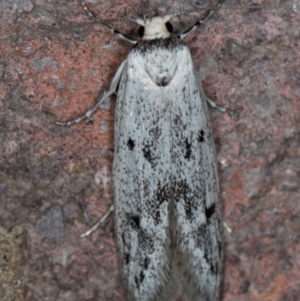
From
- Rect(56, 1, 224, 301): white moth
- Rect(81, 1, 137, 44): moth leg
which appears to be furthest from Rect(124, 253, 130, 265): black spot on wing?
Rect(81, 1, 137, 44): moth leg

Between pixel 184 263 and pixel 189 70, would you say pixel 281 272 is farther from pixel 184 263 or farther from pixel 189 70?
pixel 189 70

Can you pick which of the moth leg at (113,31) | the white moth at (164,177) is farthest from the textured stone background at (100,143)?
the white moth at (164,177)

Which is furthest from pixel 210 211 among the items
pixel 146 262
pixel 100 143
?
pixel 100 143

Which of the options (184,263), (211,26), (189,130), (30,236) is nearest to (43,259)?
(30,236)

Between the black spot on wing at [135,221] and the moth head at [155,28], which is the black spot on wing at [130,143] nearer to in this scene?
the black spot on wing at [135,221]

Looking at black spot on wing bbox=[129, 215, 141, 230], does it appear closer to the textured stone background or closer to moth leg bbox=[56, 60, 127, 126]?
the textured stone background

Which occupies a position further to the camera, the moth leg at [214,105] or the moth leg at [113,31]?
the moth leg at [214,105]

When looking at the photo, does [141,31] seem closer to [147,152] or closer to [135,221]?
[147,152]
